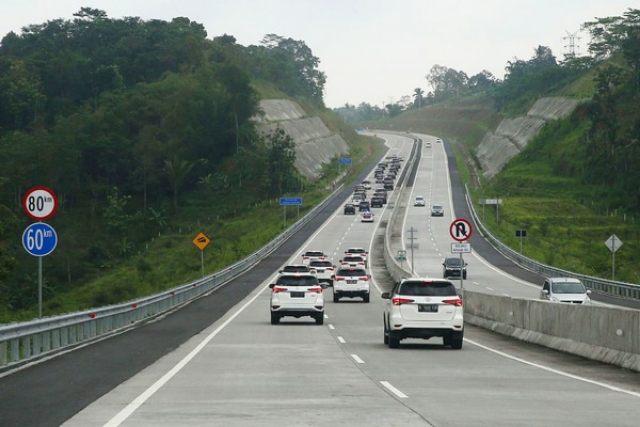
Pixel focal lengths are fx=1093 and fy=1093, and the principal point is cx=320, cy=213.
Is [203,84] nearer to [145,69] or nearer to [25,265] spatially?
[145,69]

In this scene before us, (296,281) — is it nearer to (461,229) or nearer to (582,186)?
(461,229)

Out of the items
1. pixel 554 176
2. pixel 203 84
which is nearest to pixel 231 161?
pixel 203 84

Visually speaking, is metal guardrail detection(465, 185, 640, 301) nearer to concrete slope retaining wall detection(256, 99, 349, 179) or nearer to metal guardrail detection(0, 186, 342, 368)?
metal guardrail detection(0, 186, 342, 368)

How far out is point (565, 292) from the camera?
43000 mm

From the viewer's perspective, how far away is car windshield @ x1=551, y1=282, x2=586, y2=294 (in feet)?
141

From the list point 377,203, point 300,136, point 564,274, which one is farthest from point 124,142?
point 564,274

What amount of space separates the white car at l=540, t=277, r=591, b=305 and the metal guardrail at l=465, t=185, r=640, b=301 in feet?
36.0

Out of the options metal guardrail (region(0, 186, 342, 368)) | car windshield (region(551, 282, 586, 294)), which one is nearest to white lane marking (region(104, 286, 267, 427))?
metal guardrail (region(0, 186, 342, 368))

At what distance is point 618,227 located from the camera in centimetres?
10588

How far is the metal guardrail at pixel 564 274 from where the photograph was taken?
182 feet

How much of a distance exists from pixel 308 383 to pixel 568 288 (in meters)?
28.1

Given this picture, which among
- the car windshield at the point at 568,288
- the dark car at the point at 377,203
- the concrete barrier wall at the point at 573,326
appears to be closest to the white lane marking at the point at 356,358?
the concrete barrier wall at the point at 573,326

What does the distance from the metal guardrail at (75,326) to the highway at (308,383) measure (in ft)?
2.20

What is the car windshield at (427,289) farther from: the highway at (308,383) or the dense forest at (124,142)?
the dense forest at (124,142)
